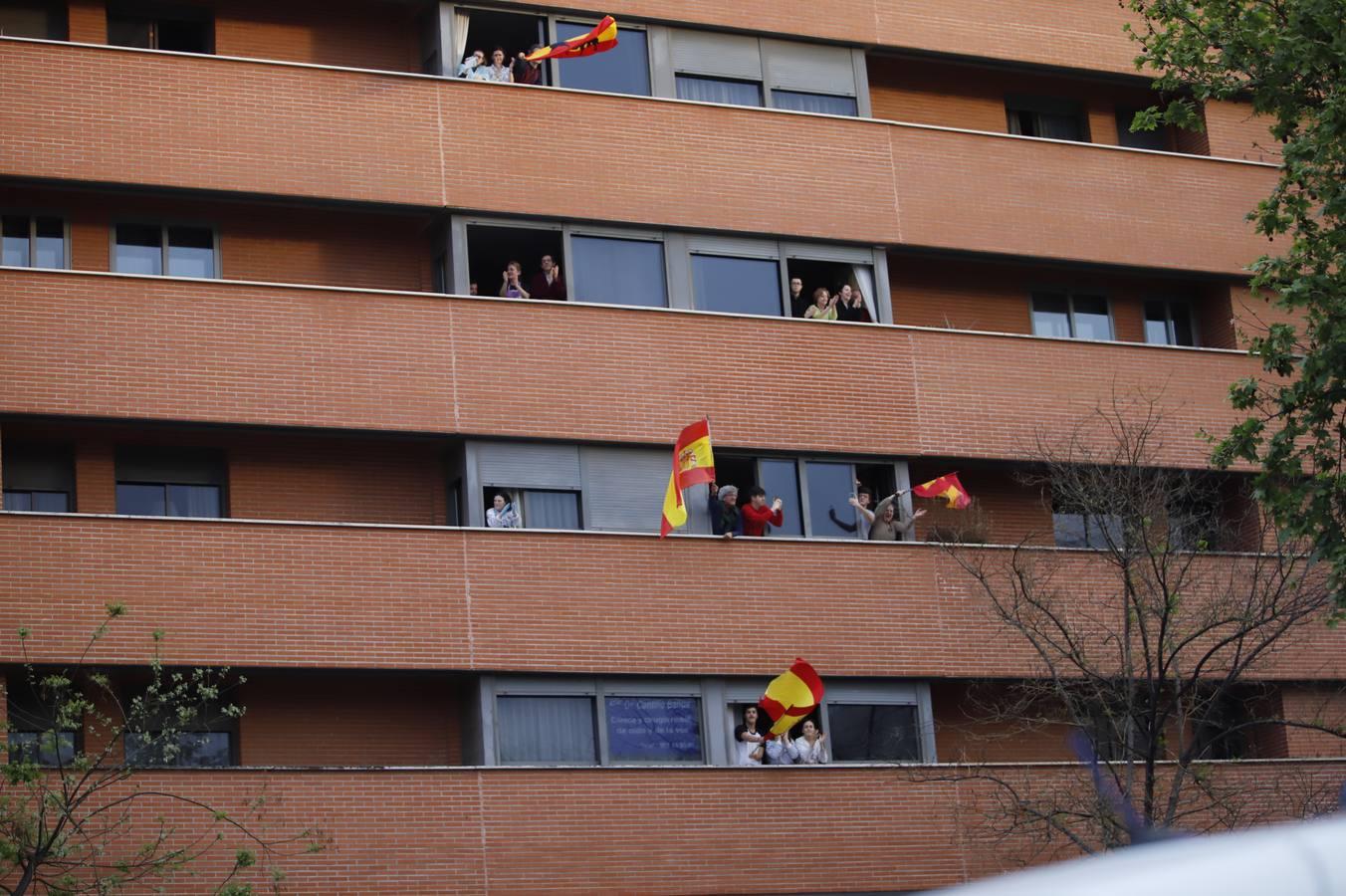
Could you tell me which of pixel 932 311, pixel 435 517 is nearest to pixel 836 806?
pixel 435 517

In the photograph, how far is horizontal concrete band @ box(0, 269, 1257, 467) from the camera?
23062 millimetres

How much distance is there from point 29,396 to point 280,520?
302 cm

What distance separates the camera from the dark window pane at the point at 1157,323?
3017cm

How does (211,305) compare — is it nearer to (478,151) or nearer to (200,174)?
(200,174)

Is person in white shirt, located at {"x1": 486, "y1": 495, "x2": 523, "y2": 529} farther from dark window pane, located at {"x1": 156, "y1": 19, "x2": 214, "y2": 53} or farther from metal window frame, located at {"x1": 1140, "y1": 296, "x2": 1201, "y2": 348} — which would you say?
metal window frame, located at {"x1": 1140, "y1": 296, "x2": 1201, "y2": 348}

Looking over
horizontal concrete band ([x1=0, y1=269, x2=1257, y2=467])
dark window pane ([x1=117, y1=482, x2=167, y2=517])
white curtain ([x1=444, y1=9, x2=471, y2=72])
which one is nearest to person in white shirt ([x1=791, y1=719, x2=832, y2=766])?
horizontal concrete band ([x1=0, y1=269, x2=1257, y2=467])

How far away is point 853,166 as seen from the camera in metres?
27.5

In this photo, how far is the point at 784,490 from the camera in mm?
26062

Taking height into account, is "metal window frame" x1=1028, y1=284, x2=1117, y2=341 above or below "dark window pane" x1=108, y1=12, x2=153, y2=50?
below

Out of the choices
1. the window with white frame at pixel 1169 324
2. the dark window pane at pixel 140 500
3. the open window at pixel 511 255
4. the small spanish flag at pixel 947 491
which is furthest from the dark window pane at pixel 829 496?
the dark window pane at pixel 140 500

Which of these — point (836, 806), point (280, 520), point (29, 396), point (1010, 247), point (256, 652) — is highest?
point (1010, 247)

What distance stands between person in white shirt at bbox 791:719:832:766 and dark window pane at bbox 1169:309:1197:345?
933 cm

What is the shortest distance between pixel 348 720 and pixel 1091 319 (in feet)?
41.5

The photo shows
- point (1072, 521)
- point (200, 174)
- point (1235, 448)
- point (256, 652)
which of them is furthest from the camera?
point (1072, 521)
